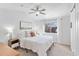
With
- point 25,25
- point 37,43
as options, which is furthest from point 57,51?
point 25,25

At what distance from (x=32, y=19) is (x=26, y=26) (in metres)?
0.15

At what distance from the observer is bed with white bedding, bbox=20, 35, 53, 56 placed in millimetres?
1396

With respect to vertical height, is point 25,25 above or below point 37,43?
above

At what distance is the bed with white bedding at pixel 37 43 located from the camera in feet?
4.58

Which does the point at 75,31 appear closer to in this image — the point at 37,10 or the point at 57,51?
the point at 57,51

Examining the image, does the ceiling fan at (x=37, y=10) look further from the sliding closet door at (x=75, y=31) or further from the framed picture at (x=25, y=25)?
the sliding closet door at (x=75, y=31)

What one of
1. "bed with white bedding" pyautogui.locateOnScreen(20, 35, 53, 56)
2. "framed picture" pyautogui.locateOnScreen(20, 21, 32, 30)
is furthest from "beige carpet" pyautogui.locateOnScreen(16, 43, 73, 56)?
"framed picture" pyautogui.locateOnScreen(20, 21, 32, 30)

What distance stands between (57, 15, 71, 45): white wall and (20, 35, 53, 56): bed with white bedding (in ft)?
0.53

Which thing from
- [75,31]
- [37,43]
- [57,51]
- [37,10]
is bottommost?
[57,51]

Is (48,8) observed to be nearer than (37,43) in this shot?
Yes

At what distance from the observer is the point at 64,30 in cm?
136

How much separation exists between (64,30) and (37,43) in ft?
1.58

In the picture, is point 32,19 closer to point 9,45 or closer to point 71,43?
point 9,45

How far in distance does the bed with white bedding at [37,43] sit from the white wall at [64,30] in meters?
0.16
